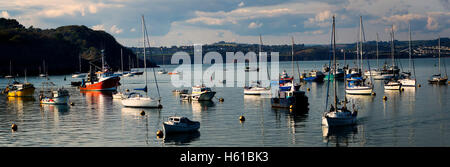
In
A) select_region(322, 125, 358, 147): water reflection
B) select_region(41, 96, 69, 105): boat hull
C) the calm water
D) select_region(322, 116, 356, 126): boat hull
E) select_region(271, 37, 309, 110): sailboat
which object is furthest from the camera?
select_region(41, 96, 69, 105): boat hull

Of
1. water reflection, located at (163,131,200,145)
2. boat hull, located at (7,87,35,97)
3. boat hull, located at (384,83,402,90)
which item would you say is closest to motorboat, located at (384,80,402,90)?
boat hull, located at (384,83,402,90)

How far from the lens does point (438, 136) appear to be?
4722cm

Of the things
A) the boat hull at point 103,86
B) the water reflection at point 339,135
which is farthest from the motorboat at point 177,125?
the boat hull at point 103,86

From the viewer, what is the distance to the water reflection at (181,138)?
45.6m

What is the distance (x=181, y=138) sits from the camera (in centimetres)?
4756

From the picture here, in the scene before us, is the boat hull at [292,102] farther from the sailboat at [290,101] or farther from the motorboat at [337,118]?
the motorboat at [337,118]

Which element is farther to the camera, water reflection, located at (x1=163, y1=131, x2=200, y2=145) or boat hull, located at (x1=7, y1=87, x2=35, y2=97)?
boat hull, located at (x1=7, y1=87, x2=35, y2=97)

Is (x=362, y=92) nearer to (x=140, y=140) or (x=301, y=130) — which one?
(x=301, y=130)

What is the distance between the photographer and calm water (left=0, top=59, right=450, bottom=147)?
1816 inches

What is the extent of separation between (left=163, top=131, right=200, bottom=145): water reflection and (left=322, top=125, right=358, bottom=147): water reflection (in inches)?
523

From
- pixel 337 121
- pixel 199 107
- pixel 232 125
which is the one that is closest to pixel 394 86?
pixel 199 107

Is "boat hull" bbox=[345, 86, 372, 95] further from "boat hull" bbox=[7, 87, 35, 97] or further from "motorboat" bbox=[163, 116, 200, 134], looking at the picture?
"boat hull" bbox=[7, 87, 35, 97]

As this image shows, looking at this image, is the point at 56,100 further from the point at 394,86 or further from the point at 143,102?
the point at 394,86
